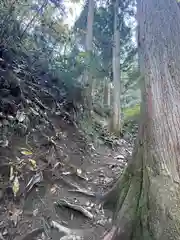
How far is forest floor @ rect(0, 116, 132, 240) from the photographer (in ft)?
8.78

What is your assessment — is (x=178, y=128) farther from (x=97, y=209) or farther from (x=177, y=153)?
(x=97, y=209)

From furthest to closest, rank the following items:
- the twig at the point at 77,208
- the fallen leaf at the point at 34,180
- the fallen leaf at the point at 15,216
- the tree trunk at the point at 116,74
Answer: the tree trunk at the point at 116,74, the twig at the point at 77,208, the fallen leaf at the point at 34,180, the fallen leaf at the point at 15,216

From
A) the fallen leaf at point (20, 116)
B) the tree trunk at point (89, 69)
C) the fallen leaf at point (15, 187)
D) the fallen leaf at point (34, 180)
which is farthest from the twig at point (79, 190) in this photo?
the tree trunk at point (89, 69)

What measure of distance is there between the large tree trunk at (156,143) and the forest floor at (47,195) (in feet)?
1.95

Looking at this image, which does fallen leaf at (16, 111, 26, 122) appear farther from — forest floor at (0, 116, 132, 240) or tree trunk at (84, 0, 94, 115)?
tree trunk at (84, 0, 94, 115)

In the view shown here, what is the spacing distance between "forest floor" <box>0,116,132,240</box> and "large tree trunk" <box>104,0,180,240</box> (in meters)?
0.59

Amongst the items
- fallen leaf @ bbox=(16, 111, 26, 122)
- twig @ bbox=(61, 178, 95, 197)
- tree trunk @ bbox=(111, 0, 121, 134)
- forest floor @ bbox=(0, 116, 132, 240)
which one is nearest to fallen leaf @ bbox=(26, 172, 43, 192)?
forest floor @ bbox=(0, 116, 132, 240)

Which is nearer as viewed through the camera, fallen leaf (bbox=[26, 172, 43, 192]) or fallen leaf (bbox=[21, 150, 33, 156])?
fallen leaf (bbox=[26, 172, 43, 192])

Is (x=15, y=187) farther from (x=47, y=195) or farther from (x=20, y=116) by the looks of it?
(x=20, y=116)

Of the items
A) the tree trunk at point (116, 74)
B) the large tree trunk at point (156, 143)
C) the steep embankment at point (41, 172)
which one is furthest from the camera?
the tree trunk at point (116, 74)

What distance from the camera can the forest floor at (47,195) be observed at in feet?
8.78

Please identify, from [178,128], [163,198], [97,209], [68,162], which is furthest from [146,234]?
[68,162]

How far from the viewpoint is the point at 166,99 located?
104 inches

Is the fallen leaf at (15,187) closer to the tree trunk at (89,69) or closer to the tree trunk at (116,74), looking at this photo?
the tree trunk at (89,69)
